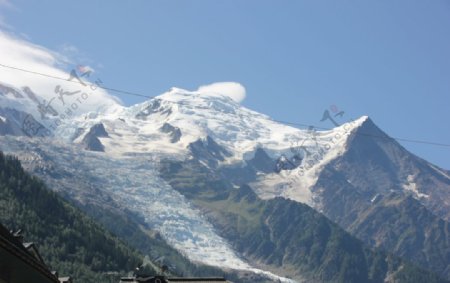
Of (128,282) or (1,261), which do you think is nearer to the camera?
(1,261)

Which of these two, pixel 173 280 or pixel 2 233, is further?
pixel 173 280

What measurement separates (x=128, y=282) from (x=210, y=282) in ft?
29.9

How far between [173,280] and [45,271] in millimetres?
53190

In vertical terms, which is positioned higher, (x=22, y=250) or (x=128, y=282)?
(x=22, y=250)

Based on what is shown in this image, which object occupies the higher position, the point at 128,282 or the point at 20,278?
the point at 20,278

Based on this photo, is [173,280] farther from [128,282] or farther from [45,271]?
[45,271]

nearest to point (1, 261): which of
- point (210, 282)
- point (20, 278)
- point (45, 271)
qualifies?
point (20, 278)

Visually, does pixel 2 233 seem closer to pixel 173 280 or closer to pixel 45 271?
pixel 45 271

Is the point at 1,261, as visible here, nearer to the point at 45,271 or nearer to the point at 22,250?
the point at 22,250

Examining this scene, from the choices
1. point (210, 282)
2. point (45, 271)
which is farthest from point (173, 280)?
point (45, 271)

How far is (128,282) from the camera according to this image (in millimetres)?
84938

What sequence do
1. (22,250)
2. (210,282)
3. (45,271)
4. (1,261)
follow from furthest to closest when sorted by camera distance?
(210,282), (45,271), (22,250), (1,261)

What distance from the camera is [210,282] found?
8412cm

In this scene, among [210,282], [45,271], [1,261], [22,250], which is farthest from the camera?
[210,282]
